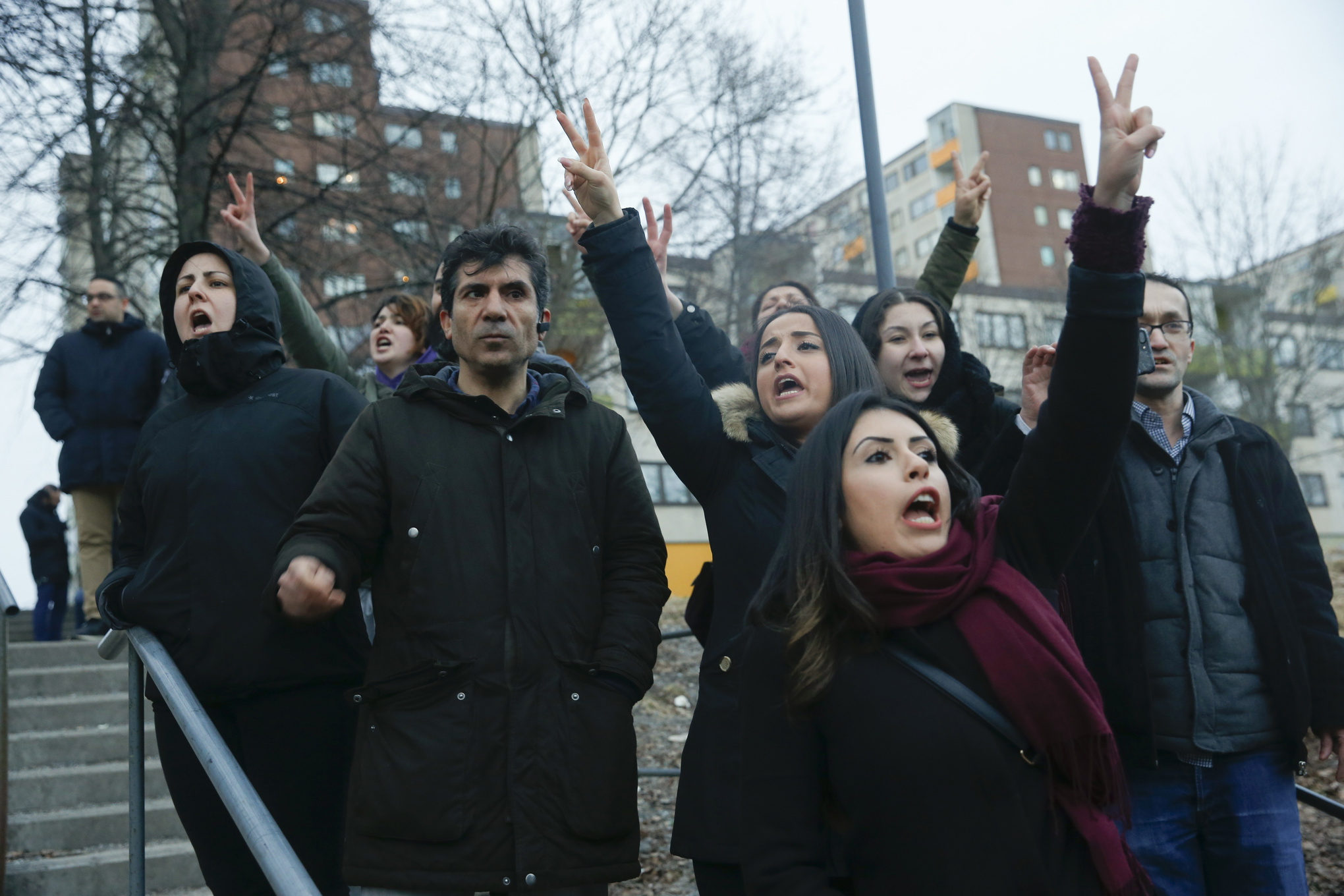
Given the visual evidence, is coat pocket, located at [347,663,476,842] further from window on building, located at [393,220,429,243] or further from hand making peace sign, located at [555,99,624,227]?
window on building, located at [393,220,429,243]

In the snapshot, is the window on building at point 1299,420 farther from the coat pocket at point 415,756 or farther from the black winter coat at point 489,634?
the coat pocket at point 415,756

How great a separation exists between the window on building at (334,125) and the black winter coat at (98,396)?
16.5ft

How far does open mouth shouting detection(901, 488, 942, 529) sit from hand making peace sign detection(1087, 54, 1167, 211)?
645 mm

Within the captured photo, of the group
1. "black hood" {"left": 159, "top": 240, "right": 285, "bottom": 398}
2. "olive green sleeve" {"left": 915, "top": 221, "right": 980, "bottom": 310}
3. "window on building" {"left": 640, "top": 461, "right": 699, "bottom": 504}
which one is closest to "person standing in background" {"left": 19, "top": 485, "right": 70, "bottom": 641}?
"black hood" {"left": 159, "top": 240, "right": 285, "bottom": 398}

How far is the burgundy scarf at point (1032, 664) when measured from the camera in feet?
5.98

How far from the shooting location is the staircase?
14.6 feet

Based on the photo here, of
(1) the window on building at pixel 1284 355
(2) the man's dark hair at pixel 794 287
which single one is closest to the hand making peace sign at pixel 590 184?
(2) the man's dark hair at pixel 794 287

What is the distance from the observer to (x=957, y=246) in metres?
4.22

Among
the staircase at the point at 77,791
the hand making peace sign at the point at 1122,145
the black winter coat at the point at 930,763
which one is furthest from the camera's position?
the staircase at the point at 77,791

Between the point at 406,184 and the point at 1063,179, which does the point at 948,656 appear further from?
the point at 1063,179

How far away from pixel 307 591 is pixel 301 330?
98.9 inches

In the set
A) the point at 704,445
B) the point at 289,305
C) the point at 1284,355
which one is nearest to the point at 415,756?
the point at 704,445

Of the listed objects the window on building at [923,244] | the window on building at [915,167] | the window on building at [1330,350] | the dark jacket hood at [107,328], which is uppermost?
the window on building at [915,167]

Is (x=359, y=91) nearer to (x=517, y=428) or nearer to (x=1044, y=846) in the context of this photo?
(x=517, y=428)
